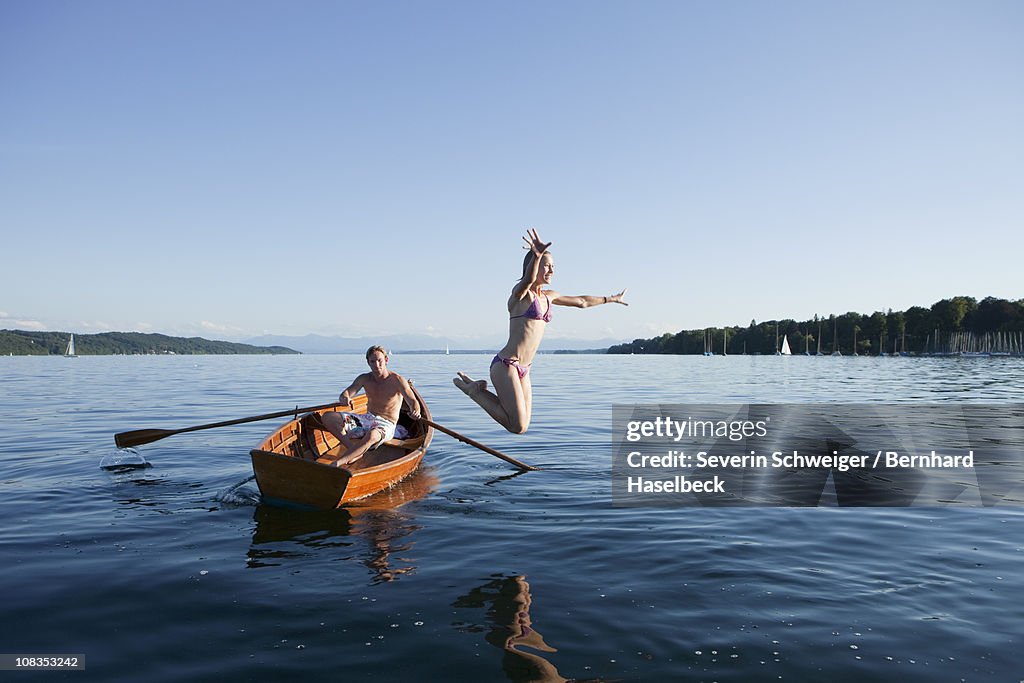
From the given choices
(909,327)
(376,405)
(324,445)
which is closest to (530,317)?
(376,405)

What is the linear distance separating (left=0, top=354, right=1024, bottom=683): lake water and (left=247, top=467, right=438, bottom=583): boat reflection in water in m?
0.05

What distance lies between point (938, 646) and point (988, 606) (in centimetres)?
125

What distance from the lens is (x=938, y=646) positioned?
5734 millimetres

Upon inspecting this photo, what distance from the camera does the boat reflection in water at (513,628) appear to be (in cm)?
534

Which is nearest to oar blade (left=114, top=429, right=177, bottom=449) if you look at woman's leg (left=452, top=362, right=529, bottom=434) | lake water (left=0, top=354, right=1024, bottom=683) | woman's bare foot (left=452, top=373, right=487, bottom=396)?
lake water (left=0, top=354, right=1024, bottom=683)

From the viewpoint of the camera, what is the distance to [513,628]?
6.12 metres

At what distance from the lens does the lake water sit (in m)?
5.54

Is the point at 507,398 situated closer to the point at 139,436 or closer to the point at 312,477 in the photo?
the point at 312,477

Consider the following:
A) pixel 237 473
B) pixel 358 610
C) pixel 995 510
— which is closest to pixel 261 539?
pixel 358 610

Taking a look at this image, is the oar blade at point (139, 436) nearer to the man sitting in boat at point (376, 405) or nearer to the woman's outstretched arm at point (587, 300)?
the man sitting in boat at point (376, 405)

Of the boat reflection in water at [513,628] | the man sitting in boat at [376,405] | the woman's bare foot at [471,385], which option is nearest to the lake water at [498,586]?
the boat reflection in water at [513,628]

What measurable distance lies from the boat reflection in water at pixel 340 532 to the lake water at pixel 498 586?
0.18 ft

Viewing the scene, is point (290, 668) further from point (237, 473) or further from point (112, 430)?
point (112, 430)

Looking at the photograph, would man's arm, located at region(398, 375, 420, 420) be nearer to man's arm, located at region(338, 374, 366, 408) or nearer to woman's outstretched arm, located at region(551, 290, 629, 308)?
man's arm, located at region(338, 374, 366, 408)
